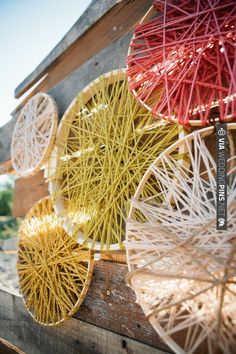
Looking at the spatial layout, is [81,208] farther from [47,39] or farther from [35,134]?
[47,39]

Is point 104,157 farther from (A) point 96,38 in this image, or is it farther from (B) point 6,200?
(B) point 6,200

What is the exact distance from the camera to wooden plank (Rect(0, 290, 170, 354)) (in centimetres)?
69

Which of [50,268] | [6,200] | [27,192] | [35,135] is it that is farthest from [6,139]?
[6,200]

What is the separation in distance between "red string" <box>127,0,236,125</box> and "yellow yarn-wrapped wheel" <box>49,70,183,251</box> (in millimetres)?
85

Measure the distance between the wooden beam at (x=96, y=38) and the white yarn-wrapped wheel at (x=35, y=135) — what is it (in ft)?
0.48

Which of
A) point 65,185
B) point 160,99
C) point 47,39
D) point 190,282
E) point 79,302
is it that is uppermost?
point 47,39

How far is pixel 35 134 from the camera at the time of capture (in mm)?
880

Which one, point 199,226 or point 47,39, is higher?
point 47,39

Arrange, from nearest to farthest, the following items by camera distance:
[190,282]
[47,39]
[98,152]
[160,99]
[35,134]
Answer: [190,282] → [160,99] → [98,152] → [35,134] → [47,39]

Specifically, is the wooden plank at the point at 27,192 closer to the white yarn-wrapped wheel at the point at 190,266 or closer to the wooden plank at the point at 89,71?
the wooden plank at the point at 89,71

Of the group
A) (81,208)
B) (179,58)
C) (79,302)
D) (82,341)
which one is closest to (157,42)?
(179,58)

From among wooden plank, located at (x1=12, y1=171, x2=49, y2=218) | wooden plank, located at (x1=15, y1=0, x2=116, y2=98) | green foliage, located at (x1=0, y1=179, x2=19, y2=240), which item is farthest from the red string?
green foliage, located at (x1=0, y1=179, x2=19, y2=240)

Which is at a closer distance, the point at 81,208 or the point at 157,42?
the point at 157,42

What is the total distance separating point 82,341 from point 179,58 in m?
0.64
